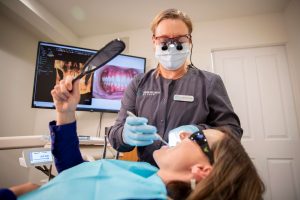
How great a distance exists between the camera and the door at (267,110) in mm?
2471

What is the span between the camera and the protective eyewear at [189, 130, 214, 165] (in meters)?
0.80

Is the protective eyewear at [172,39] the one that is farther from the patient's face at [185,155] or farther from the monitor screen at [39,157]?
the monitor screen at [39,157]

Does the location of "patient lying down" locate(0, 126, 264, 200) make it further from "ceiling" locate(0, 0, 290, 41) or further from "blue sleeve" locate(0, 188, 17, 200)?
"ceiling" locate(0, 0, 290, 41)

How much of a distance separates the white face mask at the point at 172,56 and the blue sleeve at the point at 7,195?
3.03 ft

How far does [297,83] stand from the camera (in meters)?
2.52

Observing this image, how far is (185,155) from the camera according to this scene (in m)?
0.83

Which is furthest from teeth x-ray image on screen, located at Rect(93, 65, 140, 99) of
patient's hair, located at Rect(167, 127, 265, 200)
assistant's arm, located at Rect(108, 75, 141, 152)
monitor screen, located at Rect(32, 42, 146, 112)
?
patient's hair, located at Rect(167, 127, 265, 200)

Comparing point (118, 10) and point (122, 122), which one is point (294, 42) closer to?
point (118, 10)

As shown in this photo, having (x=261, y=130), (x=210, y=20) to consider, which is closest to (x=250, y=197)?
(x=261, y=130)

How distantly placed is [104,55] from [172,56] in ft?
1.60

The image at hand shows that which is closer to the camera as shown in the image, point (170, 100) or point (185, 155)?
point (185, 155)

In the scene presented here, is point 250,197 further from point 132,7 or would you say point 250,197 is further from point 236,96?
point 132,7

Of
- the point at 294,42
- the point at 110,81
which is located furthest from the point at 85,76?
the point at 294,42

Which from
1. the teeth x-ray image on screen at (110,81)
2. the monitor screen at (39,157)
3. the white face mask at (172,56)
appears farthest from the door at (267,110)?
the monitor screen at (39,157)
